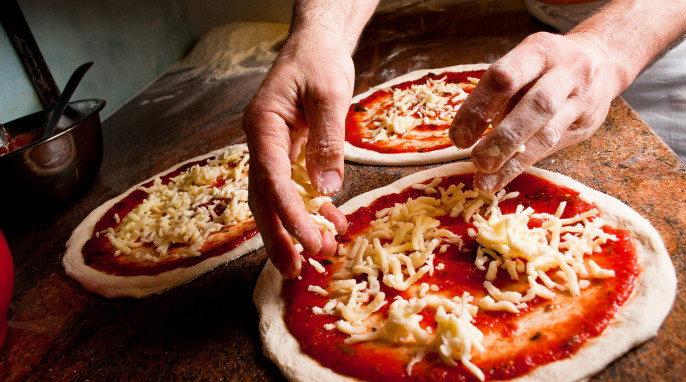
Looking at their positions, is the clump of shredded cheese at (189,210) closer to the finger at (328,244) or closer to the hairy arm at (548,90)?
the finger at (328,244)

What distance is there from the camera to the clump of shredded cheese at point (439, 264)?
4.59 ft

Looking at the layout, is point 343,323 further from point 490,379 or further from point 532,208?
point 532,208

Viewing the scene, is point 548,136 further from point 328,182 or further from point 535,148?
point 328,182

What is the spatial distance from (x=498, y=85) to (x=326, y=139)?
2.02ft

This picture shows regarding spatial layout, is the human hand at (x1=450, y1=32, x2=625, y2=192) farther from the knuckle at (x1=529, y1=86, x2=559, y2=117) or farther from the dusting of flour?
the dusting of flour

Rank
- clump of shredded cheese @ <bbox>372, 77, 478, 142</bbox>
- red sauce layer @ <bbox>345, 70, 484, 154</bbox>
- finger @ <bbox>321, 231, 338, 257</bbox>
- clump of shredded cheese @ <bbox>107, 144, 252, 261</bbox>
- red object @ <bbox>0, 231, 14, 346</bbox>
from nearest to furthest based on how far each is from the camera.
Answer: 1. finger @ <bbox>321, 231, 338, 257</bbox>
2. red object @ <bbox>0, 231, 14, 346</bbox>
3. clump of shredded cheese @ <bbox>107, 144, 252, 261</bbox>
4. red sauce layer @ <bbox>345, 70, 484, 154</bbox>
5. clump of shredded cheese @ <bbox>372, 77, 478, 142</bbox>

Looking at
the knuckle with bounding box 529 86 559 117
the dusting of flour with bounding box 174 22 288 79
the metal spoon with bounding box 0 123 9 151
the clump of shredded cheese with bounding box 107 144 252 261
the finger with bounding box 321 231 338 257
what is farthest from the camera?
the dusting of flour with bounding box 174 22 288 79

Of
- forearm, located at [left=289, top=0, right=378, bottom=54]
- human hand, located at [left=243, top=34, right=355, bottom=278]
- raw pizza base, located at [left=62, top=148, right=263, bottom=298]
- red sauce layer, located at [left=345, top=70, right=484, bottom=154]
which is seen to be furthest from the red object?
red sauce layer, located at [left=345, top=70, right=484, bottom=154]

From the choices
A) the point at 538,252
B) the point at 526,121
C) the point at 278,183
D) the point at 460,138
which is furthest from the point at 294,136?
the point at 538,252

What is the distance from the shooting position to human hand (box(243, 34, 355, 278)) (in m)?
1.48

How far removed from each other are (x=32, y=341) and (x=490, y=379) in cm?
199

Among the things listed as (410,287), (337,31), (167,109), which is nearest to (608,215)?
(410,287)

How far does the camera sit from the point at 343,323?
1.53 metres

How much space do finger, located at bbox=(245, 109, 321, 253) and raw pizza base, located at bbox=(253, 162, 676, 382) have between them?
1.23 ft
